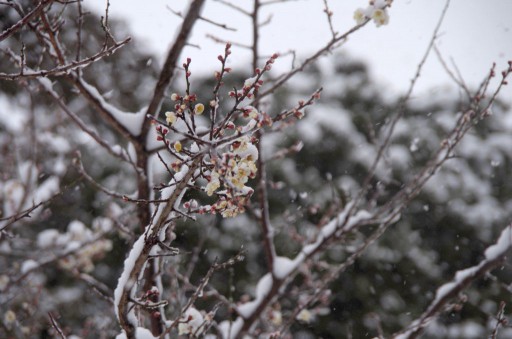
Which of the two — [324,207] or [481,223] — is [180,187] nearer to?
[324,207]

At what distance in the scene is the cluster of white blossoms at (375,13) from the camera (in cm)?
166

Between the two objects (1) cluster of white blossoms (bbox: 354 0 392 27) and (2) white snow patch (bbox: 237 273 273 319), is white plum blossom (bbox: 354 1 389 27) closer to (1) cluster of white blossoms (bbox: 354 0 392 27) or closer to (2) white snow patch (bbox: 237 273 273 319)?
(1) cluster of white blossoms (bbox: 354 0 392 27)

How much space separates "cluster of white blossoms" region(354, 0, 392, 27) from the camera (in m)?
1.66

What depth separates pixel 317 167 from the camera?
9523mm

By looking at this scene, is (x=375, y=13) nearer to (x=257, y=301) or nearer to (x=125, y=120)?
(x=125, y=120)

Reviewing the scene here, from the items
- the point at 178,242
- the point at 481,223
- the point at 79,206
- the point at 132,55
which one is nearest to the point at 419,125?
the point at 481,223

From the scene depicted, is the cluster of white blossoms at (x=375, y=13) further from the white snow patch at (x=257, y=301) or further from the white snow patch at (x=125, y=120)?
the white snow patch at (x=257, y=301)

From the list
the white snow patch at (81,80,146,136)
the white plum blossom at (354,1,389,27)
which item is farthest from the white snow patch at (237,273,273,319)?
the white plum blossom at (354,1,389,27)

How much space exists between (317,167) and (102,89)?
5.11 meters

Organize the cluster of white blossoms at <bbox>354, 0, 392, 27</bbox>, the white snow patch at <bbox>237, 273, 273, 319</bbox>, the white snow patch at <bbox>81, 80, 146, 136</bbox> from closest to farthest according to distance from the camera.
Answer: the cluster of white blossoms at <bbox>354, 0, 392, 27</bbox>
the white snow patch at <bbox>81, 80, 146, 136</bbox>
the white snow patch at <bbox>237, 273, 273, 319</bbox>

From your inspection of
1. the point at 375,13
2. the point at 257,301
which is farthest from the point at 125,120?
the point at 257,301

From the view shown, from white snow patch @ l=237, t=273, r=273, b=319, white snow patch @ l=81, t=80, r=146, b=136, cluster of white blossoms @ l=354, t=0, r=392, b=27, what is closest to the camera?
cluster of white blossoms @ l=354, t=0, r=392, b=27

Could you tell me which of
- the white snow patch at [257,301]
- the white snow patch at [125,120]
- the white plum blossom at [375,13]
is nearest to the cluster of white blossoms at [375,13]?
the white plum blossom at [375,13]

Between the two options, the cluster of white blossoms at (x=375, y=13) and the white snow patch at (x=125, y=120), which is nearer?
the cluster of white blossoms at (x=375, y=13)
